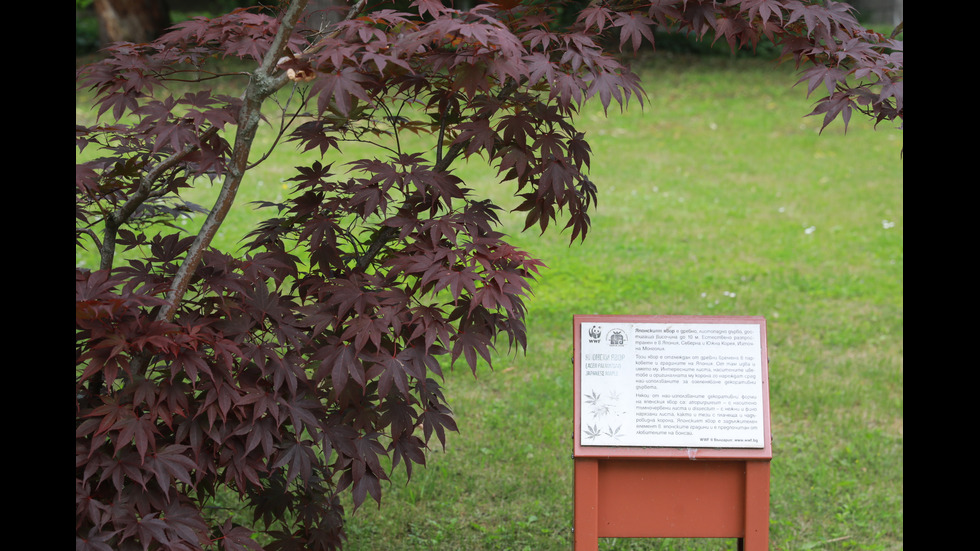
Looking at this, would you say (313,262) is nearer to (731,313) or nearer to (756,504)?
(756,504)

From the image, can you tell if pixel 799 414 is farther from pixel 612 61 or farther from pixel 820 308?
pixel 612 61

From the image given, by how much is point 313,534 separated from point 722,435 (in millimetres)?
1413

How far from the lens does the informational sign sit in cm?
278

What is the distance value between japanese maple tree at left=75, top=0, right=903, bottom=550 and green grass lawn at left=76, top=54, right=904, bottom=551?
1281 mm

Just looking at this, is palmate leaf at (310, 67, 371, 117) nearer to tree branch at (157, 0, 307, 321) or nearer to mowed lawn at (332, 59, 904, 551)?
tree branch at (157, 0, 307, 321)

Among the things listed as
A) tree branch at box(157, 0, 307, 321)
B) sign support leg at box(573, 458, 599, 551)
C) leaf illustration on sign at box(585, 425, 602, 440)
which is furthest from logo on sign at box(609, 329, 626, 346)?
tree branch at box(157, 0, 307, 321)

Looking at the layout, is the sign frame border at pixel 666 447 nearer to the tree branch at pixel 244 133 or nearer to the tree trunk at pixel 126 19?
the tree branch at pixel 244 133

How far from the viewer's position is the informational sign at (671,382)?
9.13ft

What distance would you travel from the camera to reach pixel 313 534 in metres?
2.95

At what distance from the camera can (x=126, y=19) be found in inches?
577

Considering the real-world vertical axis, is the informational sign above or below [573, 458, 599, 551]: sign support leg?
above

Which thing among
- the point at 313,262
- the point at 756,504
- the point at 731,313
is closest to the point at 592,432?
the point at 756,504

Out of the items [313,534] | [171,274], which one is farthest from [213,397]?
[313,534]

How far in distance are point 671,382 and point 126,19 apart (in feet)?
47.3
